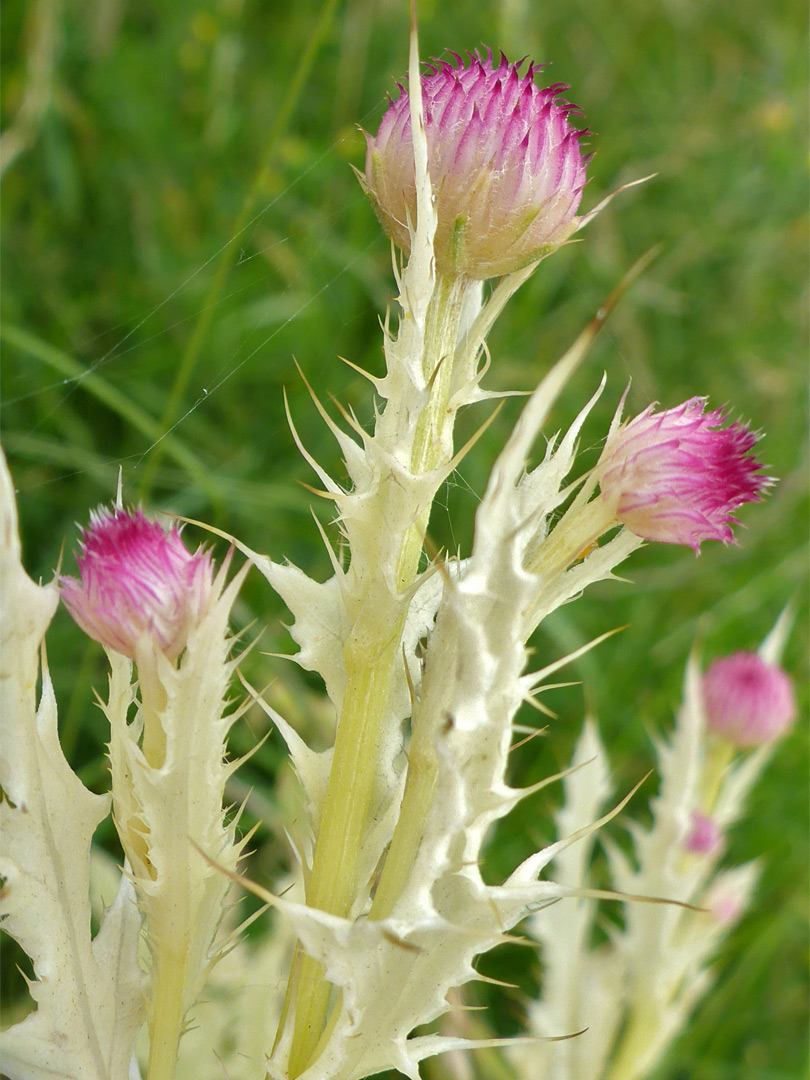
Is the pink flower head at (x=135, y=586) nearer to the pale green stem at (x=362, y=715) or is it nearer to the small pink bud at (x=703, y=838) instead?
the pale green stem at (x=362, y=715)

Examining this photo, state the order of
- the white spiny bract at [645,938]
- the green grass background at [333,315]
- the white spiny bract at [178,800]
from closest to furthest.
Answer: the white spiny bract at [178,800] < the white spiny bract at [645,938] < the green grass background at [333,315]

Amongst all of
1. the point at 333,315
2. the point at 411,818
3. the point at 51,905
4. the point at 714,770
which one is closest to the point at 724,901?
the point at 714,770

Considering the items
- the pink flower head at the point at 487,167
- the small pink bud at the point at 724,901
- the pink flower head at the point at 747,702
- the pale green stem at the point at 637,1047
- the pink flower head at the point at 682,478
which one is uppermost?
the pink flower head at the point at 487,167

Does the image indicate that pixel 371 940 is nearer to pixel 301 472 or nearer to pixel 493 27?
pixel 301 472

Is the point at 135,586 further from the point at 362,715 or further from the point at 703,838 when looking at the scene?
the point at 703,838

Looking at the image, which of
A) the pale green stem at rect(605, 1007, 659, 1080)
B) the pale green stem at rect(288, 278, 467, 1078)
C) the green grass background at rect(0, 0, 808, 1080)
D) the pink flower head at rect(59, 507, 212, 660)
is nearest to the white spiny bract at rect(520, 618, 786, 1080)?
the pale green stem at rect(605, 1007, 659, 1080)

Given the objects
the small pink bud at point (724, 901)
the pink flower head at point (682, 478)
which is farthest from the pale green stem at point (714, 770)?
the pink flower head at point (682, 478)
